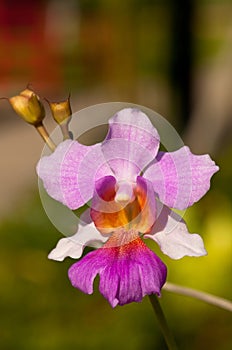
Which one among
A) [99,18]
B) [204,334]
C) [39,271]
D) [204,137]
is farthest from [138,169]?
[99,18]

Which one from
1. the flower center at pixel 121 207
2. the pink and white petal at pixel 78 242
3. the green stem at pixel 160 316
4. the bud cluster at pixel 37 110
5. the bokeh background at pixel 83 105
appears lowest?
the bokeh background at pixel 83 105

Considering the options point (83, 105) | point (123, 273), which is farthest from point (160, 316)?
point (83, 105)

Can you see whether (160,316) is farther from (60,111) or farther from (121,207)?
(60,111)

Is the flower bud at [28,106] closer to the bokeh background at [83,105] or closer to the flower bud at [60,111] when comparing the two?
the flower bud at [60,111]

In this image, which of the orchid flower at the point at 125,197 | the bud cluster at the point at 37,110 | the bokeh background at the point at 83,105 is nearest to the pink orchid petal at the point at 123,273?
the orchid flower at the point at 125,197

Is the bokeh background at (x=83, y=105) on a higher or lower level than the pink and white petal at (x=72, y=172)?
lower

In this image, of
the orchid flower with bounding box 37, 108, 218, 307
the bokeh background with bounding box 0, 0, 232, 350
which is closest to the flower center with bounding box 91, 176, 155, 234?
the orchid flower with bounding box 37, 108, 218, 307

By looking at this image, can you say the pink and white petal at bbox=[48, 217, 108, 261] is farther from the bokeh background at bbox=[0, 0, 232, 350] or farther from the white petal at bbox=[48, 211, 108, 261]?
the bokeh background at bbox=[0, 0, 232, 350]
